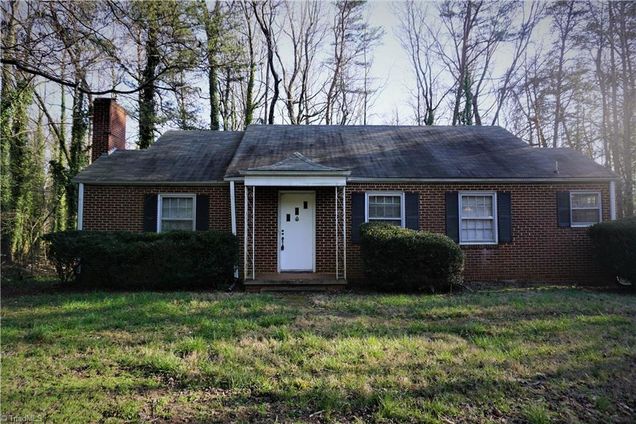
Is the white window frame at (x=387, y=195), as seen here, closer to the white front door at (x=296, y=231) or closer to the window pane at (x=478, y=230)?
the white front door at (x=296, y=231)

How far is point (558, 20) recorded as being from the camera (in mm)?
20828

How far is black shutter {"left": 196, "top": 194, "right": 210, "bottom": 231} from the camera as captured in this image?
1037 cm

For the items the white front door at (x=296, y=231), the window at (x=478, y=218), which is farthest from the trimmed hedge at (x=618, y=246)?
the white front door at (x=296, y=231)

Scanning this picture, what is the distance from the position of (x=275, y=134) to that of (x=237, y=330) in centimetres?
924

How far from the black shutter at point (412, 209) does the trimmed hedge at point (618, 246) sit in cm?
458

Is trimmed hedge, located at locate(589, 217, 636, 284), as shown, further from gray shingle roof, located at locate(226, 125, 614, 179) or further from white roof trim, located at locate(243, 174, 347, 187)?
white roof trim, located at locate(243, 174, 347, 187)

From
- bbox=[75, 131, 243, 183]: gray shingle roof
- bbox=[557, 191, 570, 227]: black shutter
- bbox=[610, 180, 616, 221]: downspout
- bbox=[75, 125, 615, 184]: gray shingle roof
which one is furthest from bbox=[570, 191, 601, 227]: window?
bbox=[75, 131, 243, 183]: gray shingle roof

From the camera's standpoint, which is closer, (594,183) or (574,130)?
(594,183)

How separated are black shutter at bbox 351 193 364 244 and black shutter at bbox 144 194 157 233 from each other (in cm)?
540

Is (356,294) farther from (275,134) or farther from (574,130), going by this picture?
(574,130)

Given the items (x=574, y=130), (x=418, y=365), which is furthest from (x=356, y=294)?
(x=574, y=130)

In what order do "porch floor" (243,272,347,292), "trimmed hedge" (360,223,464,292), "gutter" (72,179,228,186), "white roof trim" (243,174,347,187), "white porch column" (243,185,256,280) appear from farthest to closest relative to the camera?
"gutter" (72,179,228,186)
"white porch column" (243,185,256,280)
"white roof trim" (243,174,347,187)
"porch floor" (243,272,347,292)
"trimmed hedge" (360,223,464,292)

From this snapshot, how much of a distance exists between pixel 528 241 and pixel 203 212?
9.05m

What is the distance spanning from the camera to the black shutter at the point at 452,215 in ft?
34.5
